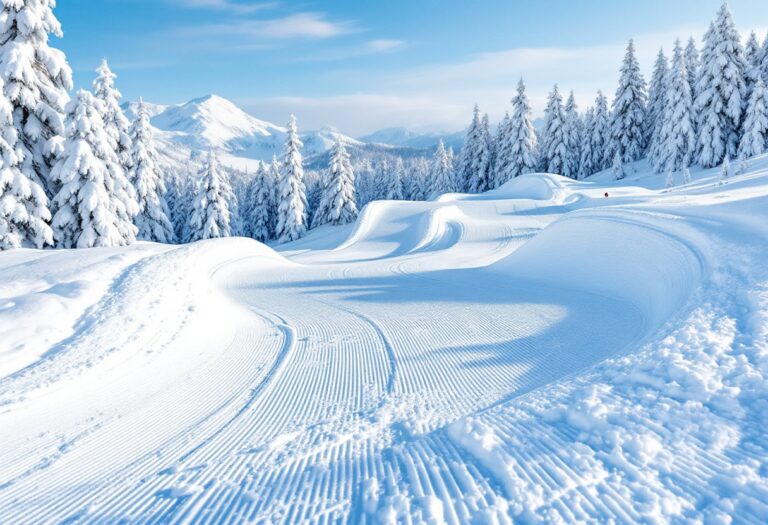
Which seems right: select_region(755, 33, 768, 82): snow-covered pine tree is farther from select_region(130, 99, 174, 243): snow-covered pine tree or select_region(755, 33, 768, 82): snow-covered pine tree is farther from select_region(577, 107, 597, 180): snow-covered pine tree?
select_region(130, 99, 174, 243): snow-covered pine tree

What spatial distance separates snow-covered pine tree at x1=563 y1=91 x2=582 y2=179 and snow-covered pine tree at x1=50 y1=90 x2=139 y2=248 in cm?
4646

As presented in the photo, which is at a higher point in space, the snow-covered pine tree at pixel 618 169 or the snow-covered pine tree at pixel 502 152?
the snow-covered pine tree at pixel 502 152

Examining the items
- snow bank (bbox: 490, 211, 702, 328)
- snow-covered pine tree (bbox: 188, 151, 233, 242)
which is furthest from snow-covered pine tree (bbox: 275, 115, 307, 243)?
snow bank (bbox: 490, 211, 702, 328)

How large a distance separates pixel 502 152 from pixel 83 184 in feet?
149

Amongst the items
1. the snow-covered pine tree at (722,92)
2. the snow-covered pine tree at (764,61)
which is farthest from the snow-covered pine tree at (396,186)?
the snow-covered pine tree at (764,61)

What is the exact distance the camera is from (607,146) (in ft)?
155

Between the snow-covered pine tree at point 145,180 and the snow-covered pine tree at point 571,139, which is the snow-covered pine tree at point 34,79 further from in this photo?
the snow-covered pine tree at point 571,139

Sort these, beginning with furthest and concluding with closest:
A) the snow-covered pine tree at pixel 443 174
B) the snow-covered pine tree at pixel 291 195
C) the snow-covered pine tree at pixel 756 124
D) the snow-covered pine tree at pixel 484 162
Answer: the snow-covered pine tree at pixel 443 174, the snow-covered pine tree at pixel 484 162, the snow-covered pine tree at pixel 291 195, the snow-covered pine tree at pixel 756 124

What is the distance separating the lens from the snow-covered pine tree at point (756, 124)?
2961cm

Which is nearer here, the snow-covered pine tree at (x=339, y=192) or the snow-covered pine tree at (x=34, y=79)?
the snow-covered pine tree at (x=34, y=79)

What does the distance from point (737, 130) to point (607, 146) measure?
1462 cm

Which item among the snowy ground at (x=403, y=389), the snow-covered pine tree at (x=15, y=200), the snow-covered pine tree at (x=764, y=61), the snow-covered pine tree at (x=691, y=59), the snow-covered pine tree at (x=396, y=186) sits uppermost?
the snow-covered pine tree at (x=691, y=59)

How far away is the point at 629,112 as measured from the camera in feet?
145

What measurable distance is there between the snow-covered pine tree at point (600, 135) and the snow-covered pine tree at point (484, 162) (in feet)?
40.0
